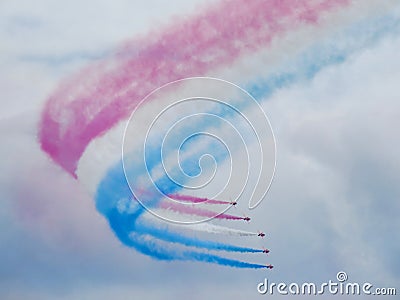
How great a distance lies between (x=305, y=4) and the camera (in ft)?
150

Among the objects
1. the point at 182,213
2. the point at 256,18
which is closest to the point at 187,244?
the point at 182,213

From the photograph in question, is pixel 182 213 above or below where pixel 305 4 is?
below

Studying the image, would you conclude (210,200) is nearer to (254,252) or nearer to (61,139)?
(254,252)

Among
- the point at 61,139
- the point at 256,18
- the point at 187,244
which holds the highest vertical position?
the point at 256,18

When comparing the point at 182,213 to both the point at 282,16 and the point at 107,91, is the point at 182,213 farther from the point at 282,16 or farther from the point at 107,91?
the point at 282,16

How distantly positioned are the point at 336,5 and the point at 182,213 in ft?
34.0

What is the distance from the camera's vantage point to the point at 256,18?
4572 centimetres

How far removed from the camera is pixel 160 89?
46062 mm

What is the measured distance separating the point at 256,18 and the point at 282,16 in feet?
3.50

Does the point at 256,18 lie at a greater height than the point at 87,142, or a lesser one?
greater

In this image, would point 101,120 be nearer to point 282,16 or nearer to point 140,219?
point 140,219

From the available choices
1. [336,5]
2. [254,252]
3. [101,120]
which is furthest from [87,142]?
[336,5]

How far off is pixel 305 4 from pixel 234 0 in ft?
9.41

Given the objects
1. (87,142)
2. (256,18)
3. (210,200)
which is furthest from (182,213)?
(256,18)
